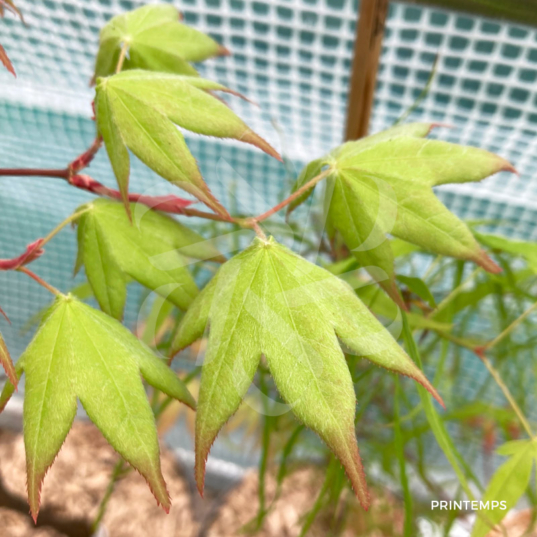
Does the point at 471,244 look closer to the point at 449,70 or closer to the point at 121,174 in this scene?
the point at 121,174

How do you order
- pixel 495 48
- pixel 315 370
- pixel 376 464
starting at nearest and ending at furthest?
1. pixel 315 370
2. pixel 495 48
3. pixel 376 464

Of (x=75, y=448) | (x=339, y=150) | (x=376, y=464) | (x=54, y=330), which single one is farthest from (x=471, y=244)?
(x=75, y=448)

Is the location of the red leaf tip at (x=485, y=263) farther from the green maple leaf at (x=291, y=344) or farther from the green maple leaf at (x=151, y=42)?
the green maple leaf at (x=151, y=42)

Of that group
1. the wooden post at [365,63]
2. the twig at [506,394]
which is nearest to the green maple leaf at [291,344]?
the twig at [506,394]

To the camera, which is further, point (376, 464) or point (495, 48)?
point (376, 464)

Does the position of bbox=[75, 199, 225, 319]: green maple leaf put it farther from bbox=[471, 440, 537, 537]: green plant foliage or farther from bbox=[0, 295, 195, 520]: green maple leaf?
bbox=[471, 440, 537, 537]: green plant foliage

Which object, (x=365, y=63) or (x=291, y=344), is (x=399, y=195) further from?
(x=365, y=63)

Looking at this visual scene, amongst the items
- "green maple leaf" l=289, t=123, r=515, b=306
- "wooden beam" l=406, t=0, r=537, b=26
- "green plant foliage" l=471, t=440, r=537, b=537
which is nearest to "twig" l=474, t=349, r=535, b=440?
"green plant foliage" l=471, t=440, r=537, b=537
